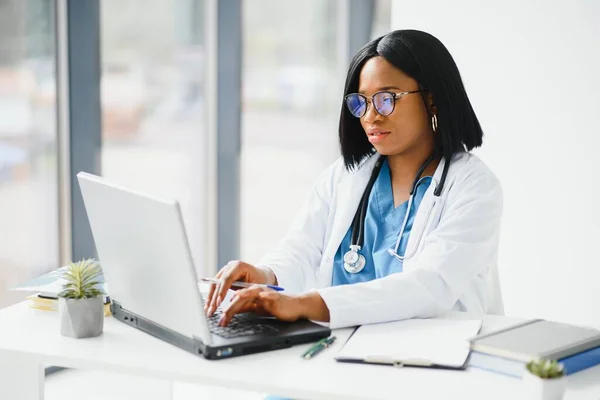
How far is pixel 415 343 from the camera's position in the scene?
1.59 m

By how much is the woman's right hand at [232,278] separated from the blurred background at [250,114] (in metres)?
1.36

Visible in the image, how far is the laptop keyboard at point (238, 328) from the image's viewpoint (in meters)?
1.59

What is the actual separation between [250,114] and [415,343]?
2.63m

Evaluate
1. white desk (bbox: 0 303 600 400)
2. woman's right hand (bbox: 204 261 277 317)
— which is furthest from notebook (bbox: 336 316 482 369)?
woman's right hand (bbox: 204 261 277 317)

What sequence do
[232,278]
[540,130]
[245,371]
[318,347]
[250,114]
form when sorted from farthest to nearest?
[250,114] < [540,130] < [232,278] < [318,347] < [245,371]

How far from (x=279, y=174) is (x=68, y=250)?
113 cm

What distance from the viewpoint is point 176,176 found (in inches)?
160

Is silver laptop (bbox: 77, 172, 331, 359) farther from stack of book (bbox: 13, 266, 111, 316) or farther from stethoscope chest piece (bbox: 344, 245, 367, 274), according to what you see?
stethoscope chest piece (bbox: 344, 245, 367, 274)

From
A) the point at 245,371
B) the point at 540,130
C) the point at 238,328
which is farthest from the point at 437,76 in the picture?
the point at 540,130

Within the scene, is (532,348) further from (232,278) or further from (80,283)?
(80,283)

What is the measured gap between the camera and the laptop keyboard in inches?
62.6

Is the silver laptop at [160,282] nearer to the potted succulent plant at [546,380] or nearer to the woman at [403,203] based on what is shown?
the woman at [403,203]

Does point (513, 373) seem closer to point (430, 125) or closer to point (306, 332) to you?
point (306, 332)

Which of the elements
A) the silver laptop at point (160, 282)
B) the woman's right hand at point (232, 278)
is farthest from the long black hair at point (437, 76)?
the silver laptop at point (160, 282)
